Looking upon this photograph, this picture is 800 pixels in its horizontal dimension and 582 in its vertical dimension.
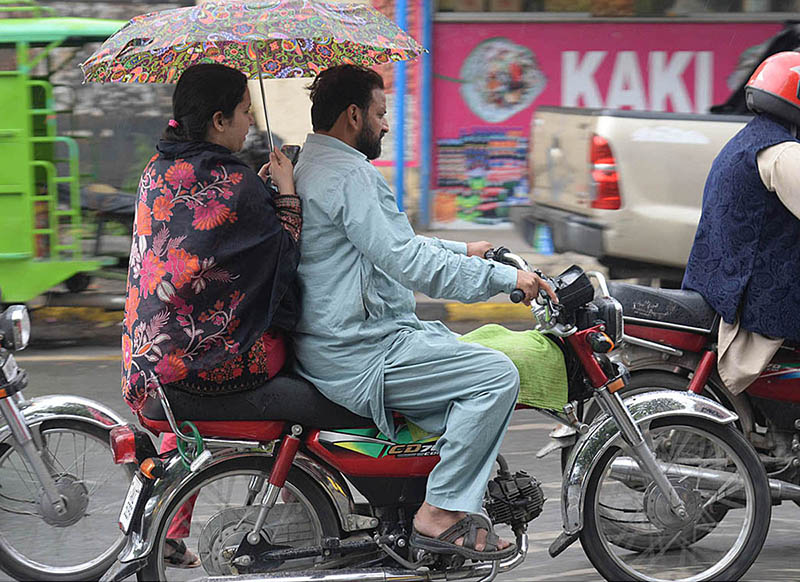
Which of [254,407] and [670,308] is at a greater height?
[670,308]

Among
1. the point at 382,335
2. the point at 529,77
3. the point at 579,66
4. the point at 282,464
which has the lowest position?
the point at 282,464

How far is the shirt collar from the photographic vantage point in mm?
3619

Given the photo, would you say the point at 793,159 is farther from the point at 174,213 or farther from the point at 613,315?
the point at 174,213

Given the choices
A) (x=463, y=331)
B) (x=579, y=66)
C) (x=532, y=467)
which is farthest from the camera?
(x=579, y=66)

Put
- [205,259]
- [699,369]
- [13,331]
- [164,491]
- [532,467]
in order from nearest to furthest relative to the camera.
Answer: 1. [205,259]
2. [164,491]
3. [13,331]
4. [699,369]
5. [532,467]

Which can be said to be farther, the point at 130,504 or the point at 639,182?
the point at 639,182

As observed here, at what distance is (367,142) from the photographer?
12.1 ft

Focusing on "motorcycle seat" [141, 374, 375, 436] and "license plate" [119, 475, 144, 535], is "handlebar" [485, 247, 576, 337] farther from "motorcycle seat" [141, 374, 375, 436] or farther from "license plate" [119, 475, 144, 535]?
"license plate" [119, 475, 144, 535]

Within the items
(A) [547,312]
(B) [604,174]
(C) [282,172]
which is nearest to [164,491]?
(C) [282,172]

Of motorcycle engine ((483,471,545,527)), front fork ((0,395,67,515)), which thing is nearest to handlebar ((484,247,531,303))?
motorcycle engine ((483,471,545,527))

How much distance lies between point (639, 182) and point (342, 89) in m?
4.38

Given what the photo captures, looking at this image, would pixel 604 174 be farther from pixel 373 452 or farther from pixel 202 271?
pixel 202 271

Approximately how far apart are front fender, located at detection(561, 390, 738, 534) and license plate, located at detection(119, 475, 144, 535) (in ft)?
4.34

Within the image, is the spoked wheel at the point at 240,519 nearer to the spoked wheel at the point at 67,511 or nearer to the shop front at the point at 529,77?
the spoked wheel at the point at 67,511
